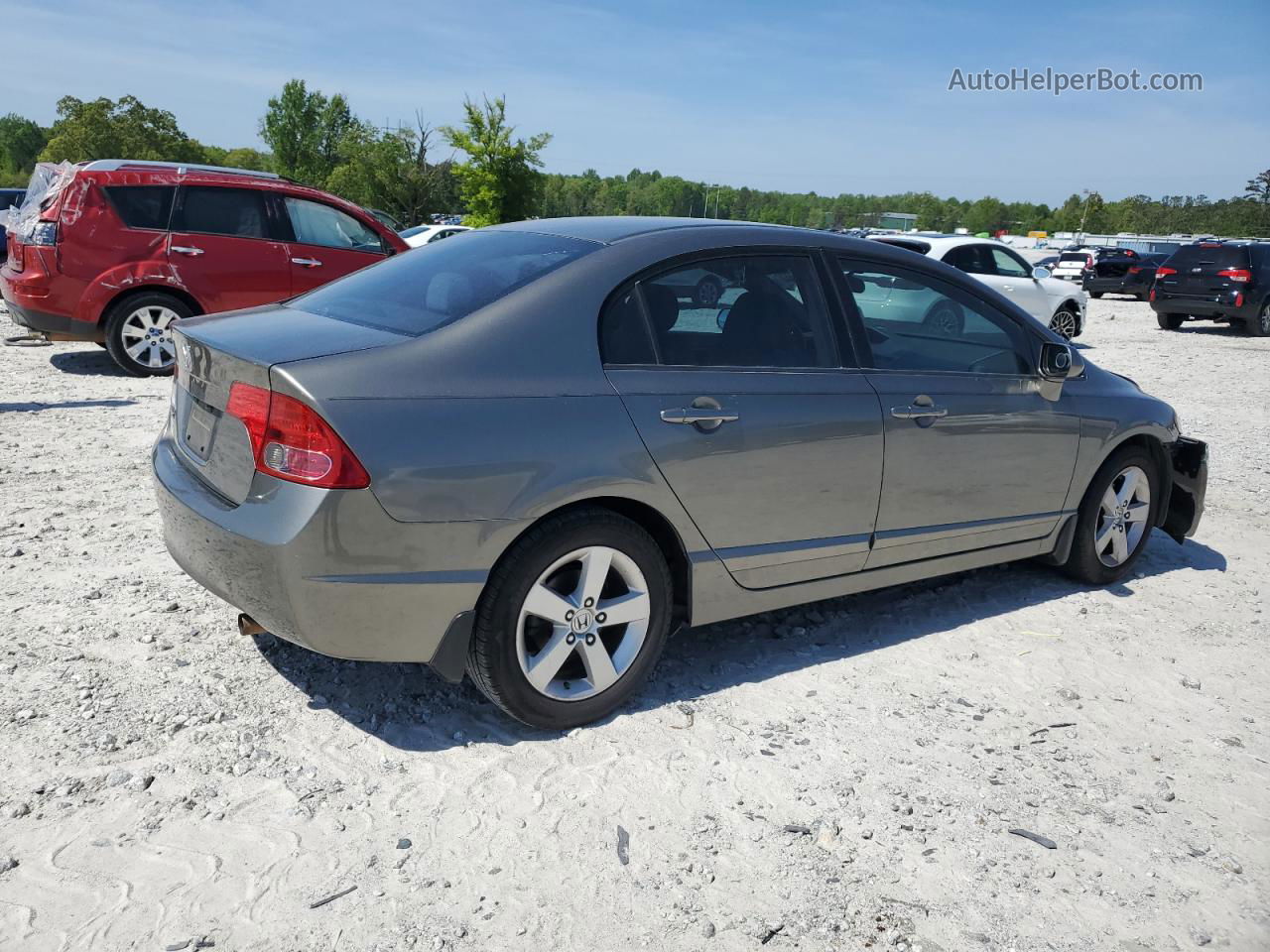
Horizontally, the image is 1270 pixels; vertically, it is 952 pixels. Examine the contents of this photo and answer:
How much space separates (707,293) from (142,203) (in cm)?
727

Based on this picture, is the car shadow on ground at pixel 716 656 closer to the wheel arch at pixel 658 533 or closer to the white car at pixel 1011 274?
the wheel arch at pixel 658 533

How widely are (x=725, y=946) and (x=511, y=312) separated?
1912mm

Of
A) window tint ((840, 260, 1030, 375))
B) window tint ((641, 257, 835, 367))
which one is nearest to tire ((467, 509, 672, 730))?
window tint ((641, 257, 835, 367))

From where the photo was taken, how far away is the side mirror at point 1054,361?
4527 millimetres

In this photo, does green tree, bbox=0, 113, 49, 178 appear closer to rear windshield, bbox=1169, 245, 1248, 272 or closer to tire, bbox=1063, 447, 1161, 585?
rear windshield, bbox=1169, 245, 1248, 272

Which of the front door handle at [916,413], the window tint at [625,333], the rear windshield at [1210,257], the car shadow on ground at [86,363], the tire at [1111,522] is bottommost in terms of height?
the car shadow on ground at [86,363]

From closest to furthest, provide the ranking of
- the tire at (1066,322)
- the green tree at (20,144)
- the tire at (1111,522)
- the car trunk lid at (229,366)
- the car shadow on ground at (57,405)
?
1. the car trunk lid at (229,366)
2. the tire at (1111,522)
3. the car shadow on ground at (57,405)
4. the tire at (1066,322)
5. the green tree at (20,144)

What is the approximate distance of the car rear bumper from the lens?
284 cm

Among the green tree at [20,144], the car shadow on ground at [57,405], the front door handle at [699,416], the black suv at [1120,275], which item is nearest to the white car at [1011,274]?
the car shadow on ground at [57,405]

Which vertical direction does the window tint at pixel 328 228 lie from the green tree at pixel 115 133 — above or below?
below

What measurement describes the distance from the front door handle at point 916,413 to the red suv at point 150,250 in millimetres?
7142

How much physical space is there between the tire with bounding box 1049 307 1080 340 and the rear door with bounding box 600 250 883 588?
44.0 ft

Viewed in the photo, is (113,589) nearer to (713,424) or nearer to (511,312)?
(511,312)

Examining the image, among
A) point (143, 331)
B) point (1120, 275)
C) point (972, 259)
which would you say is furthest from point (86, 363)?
point (1120, 275)
